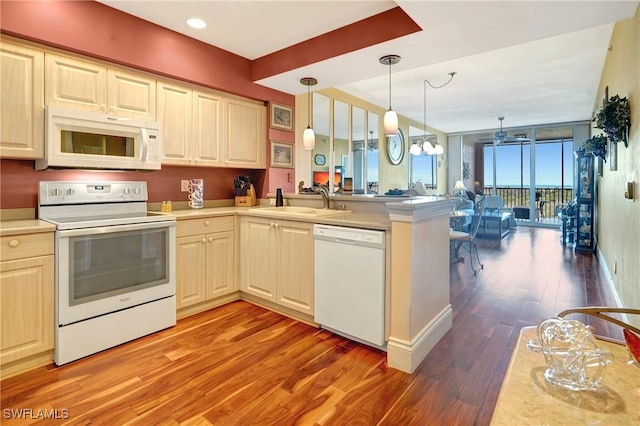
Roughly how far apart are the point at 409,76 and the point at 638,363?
4573 millimetres

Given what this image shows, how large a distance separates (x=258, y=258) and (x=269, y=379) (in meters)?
1.26

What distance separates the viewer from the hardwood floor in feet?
5.76

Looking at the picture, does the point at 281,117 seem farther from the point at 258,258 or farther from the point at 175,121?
the point at 258,258

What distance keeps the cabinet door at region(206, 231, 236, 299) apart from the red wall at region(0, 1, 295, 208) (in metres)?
0.68

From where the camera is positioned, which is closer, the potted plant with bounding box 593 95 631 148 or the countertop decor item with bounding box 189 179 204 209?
the potted plant with bounding box 593 95 631 148

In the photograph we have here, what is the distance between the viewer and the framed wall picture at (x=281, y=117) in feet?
12.9

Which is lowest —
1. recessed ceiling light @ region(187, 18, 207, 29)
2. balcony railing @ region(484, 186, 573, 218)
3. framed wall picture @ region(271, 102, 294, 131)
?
balcony railing @ region(484, 186, 573, 218)

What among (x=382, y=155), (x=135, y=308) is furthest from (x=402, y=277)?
(x=382, y=155)

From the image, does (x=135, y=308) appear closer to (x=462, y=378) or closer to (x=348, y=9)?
(x=462, y=378)

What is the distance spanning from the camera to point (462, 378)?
2.07 meters

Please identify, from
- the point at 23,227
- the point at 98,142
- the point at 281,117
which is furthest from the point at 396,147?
the point at 23,227

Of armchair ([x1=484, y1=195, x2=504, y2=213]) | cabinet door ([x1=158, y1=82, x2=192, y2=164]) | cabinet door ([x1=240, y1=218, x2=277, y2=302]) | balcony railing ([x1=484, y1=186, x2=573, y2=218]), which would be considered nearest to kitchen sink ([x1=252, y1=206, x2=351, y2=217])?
cabinet door ([x1=240, y1=218, x2=277, y2=302])

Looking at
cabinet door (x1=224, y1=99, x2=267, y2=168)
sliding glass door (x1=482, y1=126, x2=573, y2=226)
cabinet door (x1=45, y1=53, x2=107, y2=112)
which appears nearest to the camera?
cabinet door (x1=45, y1=53, x2=107, y2=112)

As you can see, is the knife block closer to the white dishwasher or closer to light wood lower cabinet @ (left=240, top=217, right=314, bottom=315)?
light wood lower cabinet @ (left=240, top=217, right=314, bottom=315)
